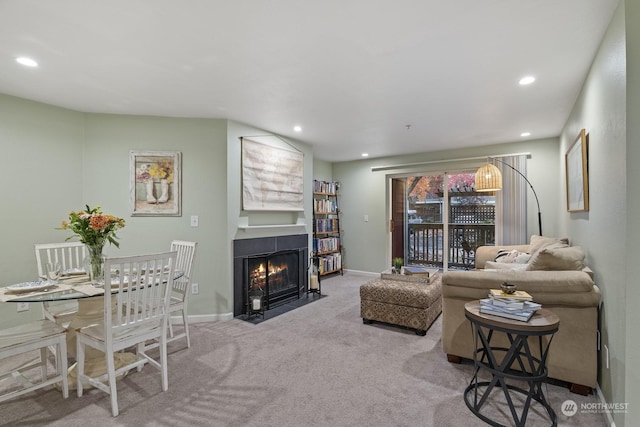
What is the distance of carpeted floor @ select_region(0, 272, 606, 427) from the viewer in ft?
6.14

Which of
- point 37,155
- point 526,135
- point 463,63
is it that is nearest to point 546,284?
point 463,63

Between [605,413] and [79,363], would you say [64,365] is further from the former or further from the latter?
[605,413]

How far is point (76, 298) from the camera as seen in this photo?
77.9 inches

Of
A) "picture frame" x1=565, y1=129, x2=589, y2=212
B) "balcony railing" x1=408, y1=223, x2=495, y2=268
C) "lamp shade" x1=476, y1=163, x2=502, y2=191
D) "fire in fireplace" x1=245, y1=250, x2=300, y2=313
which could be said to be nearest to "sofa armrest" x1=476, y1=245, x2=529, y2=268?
"lamp shade" x1=476, y1=163, x2=502, y2=191

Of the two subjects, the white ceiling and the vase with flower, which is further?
the vase with flower

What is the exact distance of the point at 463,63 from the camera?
2348 mm

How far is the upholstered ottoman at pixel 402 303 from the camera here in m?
3.15

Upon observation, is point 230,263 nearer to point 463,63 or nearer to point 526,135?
point 463,63

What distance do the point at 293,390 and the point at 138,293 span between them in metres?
1.28

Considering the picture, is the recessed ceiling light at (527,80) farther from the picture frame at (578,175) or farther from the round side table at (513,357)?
the round side table at (513,357)

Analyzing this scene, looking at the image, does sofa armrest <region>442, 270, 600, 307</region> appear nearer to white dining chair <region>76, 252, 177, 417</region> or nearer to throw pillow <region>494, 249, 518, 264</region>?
throw pillow <region>494, 249, 518, 264</region>

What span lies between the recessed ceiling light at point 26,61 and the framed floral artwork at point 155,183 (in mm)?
1252

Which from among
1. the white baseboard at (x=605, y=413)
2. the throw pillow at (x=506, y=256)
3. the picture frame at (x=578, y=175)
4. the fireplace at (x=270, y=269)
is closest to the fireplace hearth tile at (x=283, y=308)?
the fireplace at (x=270, y=269)

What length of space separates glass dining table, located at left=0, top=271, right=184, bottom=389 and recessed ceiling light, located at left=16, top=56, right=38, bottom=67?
166cm
